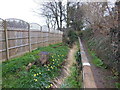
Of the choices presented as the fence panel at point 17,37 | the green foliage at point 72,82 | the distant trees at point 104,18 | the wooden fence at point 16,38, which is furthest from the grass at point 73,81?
the fence panel at point 17,37

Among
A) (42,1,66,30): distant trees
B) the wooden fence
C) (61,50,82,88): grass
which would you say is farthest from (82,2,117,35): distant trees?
(42,1,66,30): distant trees

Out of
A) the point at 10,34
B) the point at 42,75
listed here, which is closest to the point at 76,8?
the point at 10,34

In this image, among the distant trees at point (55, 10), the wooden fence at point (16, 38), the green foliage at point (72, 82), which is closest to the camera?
the green foliage at point (72, 82)

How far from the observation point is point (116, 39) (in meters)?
2.99

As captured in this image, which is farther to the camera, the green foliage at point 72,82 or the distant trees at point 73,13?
the distant trees at point 73,13

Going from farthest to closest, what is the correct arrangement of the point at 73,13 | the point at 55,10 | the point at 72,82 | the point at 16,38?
the point at 55,10 < the point at 73,13 < the point at 16,38 < the point at 72,82

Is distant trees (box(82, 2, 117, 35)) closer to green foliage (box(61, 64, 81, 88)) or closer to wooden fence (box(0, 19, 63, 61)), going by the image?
green foliage (box(61, 64, 81, 88))

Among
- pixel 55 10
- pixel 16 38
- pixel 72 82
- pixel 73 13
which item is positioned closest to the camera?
pixel 72 82

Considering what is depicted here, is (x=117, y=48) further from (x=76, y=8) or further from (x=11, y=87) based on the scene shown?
(x=76, y=8)

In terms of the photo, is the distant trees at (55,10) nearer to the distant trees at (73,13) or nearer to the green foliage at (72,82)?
the distant trees at (73,13)

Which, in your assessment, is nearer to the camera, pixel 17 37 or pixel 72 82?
pixel 72 82

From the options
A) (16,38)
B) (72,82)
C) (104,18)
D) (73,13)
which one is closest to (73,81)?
(72,82)

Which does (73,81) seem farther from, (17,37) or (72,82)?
(17,37)

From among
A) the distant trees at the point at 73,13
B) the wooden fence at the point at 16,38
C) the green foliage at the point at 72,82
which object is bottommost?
the green foliage at the point at 72,82
